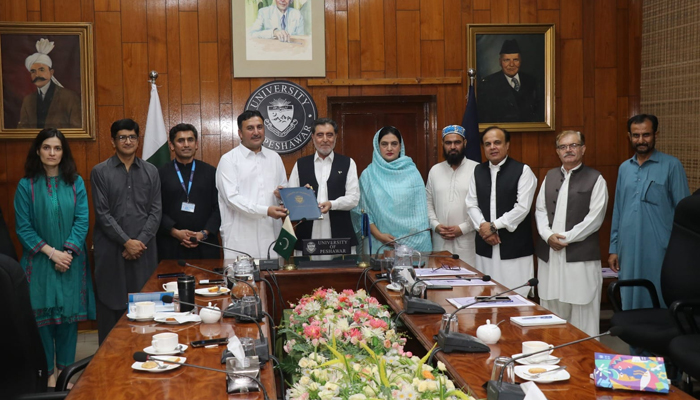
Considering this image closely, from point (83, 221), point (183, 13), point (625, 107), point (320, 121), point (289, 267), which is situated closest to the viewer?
point (289, 267)

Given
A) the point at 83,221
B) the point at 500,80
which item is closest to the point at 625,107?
the point at 500,80

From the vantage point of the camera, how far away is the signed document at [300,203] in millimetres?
3994

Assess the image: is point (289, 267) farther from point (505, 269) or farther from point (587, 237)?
point (587, 237)

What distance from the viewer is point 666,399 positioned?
1.73m

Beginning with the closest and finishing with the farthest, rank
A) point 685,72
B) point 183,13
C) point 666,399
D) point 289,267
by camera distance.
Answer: point 666,399
point 289,267
point 685,72
point 183,13

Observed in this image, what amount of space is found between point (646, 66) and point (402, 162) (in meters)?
2.65

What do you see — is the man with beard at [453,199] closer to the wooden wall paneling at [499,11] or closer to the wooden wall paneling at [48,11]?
the wooden wall paneling at [499,11]

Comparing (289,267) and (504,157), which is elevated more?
(504,157)

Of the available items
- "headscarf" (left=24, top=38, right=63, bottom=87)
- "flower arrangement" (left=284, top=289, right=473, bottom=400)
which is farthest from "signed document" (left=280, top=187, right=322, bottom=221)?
"headscarf" (left=24, top=38, right=63, bottom=87)

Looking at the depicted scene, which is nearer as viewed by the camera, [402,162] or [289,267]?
[289,267]

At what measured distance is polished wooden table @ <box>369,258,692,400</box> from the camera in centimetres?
178

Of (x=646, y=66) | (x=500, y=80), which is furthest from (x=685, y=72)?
(x=500, y=80)

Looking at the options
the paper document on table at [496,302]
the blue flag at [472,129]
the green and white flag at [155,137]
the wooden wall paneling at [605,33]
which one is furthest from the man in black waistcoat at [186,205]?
the wooden wall paneling at [605,33]

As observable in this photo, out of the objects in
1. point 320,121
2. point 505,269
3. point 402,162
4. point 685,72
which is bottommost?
point 505,269
